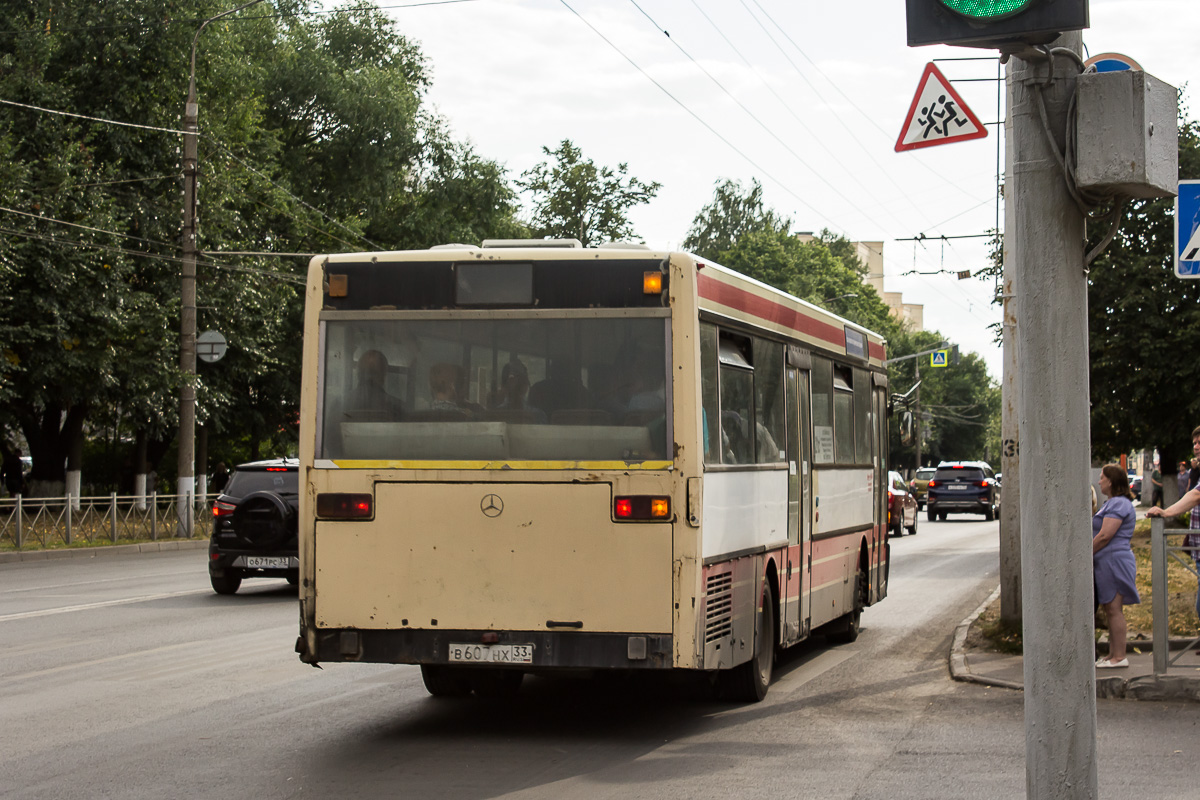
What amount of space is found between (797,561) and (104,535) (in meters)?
20.1

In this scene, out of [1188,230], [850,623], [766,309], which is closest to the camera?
[1188,230]

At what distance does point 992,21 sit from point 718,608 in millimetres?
4937

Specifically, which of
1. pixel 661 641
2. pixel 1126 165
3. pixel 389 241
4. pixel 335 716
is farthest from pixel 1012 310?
pixel 389 241

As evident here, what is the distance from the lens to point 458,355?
27.3ft

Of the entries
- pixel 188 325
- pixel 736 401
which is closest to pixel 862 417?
pixel 736 401

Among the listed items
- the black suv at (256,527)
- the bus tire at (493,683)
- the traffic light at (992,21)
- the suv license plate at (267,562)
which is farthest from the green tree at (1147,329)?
the traffic light at (992,21)

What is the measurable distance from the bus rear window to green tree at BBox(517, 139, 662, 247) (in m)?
48.2

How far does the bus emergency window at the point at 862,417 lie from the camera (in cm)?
1324

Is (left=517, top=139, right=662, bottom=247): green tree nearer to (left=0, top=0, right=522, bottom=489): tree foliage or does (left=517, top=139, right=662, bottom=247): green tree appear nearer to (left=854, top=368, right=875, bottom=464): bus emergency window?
(left=0, top=0, right=522, bottom=489): tree foliage

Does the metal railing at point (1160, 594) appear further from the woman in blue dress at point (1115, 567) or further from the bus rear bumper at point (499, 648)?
the bus rear bumper at point (499, 648)

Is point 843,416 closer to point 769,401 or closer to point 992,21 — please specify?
point 769,401

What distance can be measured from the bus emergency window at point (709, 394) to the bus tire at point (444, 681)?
256 cm

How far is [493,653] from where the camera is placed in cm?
806

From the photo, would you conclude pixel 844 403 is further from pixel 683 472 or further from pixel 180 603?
pixel 180 603
